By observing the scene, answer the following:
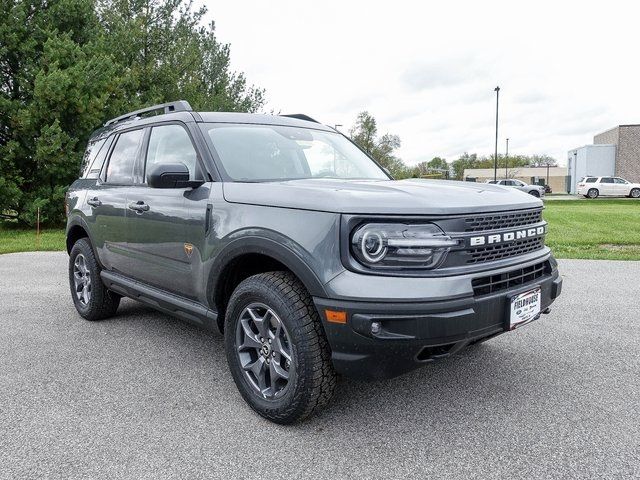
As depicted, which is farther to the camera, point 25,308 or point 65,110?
point 65,110

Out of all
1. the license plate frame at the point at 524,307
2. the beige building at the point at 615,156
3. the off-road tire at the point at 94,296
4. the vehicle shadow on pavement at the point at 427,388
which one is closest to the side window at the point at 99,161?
the off-road tire at the point at 94,296

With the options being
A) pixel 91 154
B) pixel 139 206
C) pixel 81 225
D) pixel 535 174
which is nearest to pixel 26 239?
pixel 91 154

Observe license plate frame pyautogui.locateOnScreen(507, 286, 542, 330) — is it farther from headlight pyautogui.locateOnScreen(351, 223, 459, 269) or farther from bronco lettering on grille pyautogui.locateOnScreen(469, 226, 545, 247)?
headlight pyautogui.locateOnScreen(351, 223, 459, 269)

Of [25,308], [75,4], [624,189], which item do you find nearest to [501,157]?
[624,189]

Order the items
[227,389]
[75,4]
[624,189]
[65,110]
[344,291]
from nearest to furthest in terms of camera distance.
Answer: [344,291], [227,389], [65,110], [75,4], [624,189]

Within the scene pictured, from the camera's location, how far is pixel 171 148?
391cm

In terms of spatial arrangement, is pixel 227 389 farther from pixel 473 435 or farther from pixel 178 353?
pixel 473 435

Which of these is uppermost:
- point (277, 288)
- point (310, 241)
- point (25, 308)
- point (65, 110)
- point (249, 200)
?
point (65, 110)

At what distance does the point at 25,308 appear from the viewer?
5648 millimetres

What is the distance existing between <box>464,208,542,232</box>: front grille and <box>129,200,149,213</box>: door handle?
241 centimetres

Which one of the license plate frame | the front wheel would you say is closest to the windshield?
the front wheel

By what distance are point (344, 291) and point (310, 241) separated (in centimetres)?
33

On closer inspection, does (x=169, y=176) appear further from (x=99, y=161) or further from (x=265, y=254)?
(x=99, y=161)

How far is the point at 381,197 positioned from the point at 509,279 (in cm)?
88
